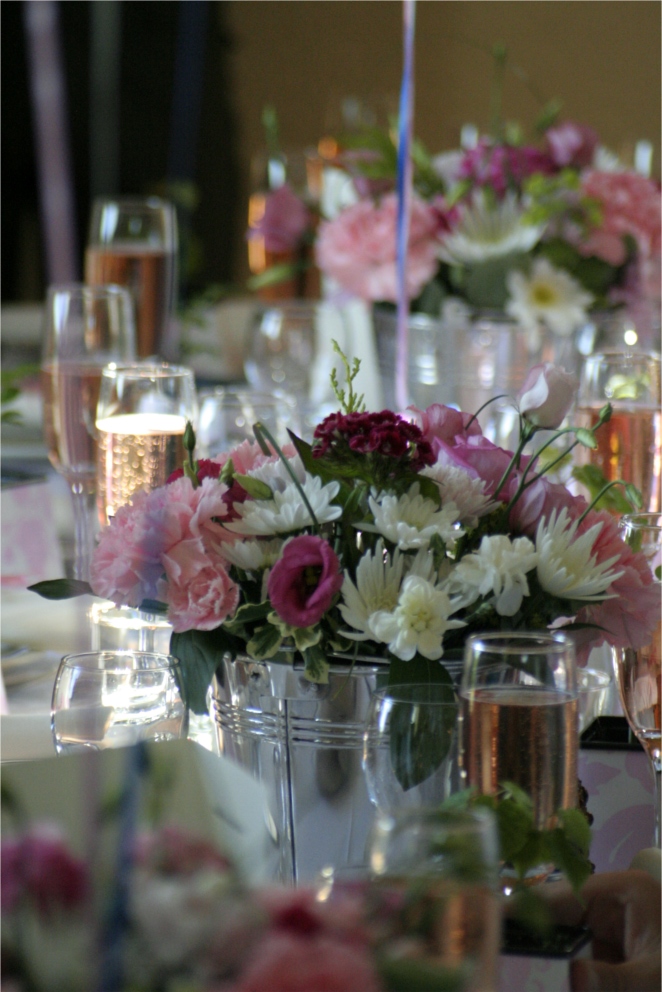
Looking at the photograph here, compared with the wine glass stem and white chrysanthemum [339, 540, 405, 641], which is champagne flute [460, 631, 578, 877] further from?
the wine glass stem

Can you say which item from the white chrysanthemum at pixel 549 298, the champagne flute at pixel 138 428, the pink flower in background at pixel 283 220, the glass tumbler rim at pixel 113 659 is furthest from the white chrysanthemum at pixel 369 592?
the pink flower in background at pixel 283 220

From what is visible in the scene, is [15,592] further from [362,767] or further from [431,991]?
[431,991]

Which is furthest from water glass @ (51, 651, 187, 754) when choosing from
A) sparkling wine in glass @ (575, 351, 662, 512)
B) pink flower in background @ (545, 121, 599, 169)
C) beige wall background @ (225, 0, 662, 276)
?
beige wall background @ (225, 0, 662, 276)

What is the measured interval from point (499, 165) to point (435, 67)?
2809 mm

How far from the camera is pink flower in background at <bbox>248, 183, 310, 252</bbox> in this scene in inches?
70.7

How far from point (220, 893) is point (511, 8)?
2.23m

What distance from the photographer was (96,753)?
41 cm

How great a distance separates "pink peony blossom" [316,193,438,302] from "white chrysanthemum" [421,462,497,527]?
0.97 meters

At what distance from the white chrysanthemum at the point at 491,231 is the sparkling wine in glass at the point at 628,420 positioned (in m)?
0.45

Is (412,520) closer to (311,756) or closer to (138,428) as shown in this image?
(311,756)

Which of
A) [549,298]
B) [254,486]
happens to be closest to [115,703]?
[254,486]

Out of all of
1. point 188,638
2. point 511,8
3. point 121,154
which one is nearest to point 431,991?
point 188,638

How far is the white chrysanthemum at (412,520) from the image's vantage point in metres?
0.60

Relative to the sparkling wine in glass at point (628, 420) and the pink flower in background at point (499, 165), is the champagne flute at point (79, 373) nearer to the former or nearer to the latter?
the sparkling wine in glass at point (628, 420)
